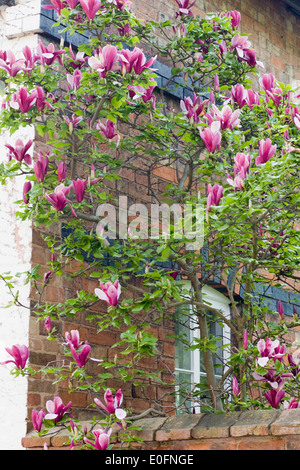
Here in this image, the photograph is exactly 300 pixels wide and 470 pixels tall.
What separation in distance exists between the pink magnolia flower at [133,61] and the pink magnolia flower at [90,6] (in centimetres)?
39

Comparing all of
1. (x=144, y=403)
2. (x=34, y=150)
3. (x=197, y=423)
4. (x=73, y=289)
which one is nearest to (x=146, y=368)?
(x=144, y=403)

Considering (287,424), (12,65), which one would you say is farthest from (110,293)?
(12,65)

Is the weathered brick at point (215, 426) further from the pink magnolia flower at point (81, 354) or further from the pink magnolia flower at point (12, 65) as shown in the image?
the pink magnolia flower at point (12, 65)

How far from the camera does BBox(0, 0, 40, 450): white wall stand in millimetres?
5141

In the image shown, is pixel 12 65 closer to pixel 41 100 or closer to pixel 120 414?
pixel 41 100

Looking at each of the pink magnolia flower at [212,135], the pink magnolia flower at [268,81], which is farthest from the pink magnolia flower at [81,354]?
the pink magnolia flower at [268,81]

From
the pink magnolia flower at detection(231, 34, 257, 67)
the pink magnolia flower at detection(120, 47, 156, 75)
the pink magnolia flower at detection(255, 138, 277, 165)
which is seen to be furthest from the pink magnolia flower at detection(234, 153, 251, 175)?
the pink magnolia flower at detection(231, 34, 257, 67)

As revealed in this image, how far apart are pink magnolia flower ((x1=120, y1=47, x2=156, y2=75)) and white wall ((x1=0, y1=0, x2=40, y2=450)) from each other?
1210 mm

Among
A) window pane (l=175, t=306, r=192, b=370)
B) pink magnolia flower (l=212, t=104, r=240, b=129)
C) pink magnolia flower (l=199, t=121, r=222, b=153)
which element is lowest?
window pane (l=175, t=306, r=192, b=370)

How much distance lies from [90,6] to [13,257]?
187 centimetres

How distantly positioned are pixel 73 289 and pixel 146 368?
0.96 m

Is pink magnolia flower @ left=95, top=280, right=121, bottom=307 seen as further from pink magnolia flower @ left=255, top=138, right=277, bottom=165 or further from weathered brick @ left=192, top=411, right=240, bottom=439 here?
pink magnolia flower @ left=255, top=138, right=277, bottom=165

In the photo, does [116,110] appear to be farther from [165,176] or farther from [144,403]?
[144,403]

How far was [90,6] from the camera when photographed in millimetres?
4852
